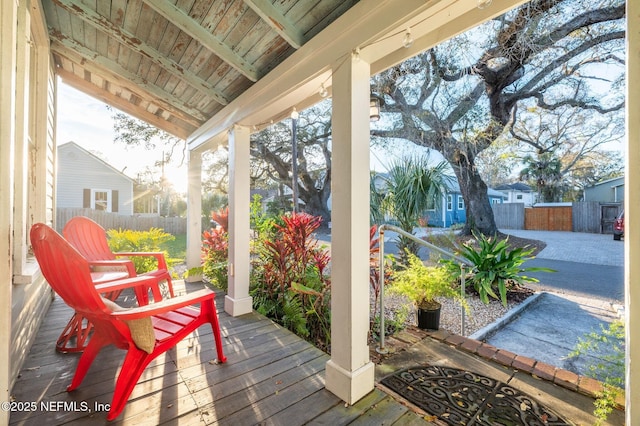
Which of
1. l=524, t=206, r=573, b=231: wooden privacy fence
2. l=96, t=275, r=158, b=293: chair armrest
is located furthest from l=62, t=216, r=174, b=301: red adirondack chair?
l=524, t=206, r=573, b=231: wooden privacy fence

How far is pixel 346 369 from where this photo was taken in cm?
167

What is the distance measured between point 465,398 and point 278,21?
2742 millimetres

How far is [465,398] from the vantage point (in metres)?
1.68

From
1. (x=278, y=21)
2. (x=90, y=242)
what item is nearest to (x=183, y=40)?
(x=278, y=21)

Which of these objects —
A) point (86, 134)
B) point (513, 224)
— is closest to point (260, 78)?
point (86, 134)

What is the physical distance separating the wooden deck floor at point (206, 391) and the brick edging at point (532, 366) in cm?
101

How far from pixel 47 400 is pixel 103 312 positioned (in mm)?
732

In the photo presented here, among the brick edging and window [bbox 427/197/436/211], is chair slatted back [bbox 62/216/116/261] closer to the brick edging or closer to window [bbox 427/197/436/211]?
the brick edging

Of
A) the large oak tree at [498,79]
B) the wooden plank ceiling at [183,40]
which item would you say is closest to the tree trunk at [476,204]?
the large oak tree at [498,79]

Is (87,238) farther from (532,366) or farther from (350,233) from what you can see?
(532,366)

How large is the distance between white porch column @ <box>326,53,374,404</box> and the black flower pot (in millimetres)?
1139

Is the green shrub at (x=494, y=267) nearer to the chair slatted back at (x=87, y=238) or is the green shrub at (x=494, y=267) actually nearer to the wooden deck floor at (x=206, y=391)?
the wooden deck floor at (x=206, y=391)

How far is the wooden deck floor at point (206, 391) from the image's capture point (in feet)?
4.96

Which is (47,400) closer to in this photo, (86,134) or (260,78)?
(260,78)
